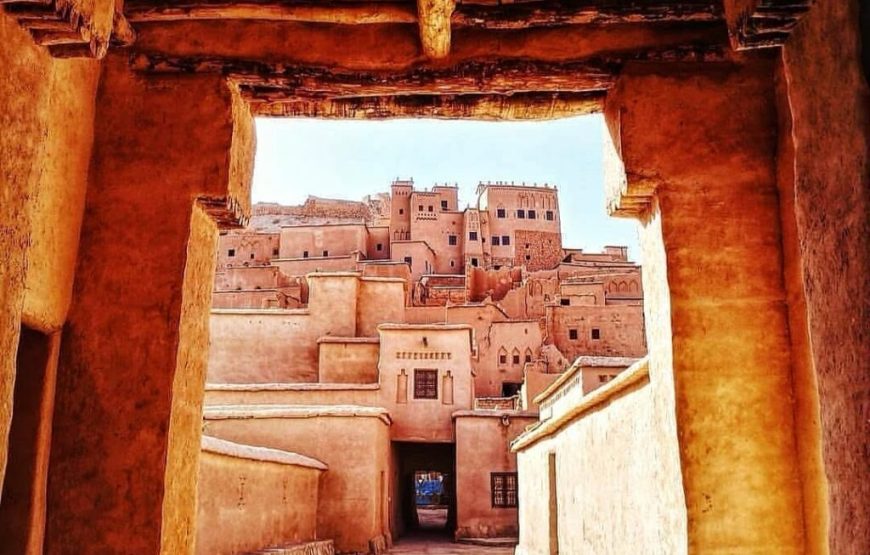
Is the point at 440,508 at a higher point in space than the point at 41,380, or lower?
lower

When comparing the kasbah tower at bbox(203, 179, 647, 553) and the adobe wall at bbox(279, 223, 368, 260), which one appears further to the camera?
the adobe wall at bbox(279, 223, 368, 260)

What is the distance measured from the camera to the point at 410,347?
22.3 metres

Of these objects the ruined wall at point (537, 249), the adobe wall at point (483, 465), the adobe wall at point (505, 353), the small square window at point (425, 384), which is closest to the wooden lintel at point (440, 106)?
the adobe wall at point (483, 465)

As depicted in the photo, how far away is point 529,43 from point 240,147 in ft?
6.85

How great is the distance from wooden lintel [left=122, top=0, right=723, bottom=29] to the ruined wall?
52829 millimetres

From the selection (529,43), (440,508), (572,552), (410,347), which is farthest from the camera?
(440,508)

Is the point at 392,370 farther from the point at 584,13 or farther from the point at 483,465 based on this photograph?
the point at 584,13

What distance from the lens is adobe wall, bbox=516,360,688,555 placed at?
4.53 meters

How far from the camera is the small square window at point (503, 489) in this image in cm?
2066

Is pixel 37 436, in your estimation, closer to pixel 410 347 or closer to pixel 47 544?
pixel 47 544

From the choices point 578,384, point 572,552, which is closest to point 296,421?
point 578,384

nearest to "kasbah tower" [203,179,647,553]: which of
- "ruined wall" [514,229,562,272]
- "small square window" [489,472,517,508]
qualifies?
"small square window" [489,472,517,508]

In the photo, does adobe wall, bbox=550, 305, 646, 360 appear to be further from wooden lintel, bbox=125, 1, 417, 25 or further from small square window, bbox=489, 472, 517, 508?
wooden lintel, bbox=125, 1, 417, 25

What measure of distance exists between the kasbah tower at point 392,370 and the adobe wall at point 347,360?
37 mm
